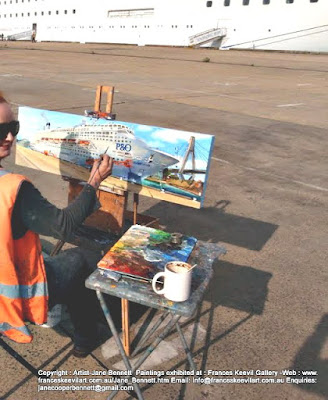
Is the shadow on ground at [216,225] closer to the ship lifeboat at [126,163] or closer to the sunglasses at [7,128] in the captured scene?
the ship lifeboat at [126,163]

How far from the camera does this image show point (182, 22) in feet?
186

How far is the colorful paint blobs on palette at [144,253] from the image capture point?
245 centimetres

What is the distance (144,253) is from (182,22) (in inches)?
2370

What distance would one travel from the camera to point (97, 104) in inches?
164

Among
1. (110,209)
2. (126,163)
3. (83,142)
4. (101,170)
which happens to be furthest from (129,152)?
(101,170)

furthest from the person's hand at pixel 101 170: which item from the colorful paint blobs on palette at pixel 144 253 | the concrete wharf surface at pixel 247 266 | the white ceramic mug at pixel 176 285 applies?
the concrete wharf surface at pixel 247 266

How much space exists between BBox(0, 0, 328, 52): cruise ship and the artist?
51.6 m

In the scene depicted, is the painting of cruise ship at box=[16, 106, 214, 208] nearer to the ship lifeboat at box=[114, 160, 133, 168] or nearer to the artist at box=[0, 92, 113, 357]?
the ship lifeboat at box=[114, 160, 133, 168]

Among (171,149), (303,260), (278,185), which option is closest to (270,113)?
(278,185)

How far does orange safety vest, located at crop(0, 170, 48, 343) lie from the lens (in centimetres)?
208

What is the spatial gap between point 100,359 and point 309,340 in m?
1.73

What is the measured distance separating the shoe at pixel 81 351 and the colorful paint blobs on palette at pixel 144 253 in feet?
2.75

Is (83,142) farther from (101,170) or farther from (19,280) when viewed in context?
(19,280)

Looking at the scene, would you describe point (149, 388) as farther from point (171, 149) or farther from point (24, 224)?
point (171, 149)
